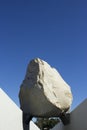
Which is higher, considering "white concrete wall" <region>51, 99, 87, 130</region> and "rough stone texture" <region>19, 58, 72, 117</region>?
"rough stone texture" <region>19, 58, 72, 117</region>

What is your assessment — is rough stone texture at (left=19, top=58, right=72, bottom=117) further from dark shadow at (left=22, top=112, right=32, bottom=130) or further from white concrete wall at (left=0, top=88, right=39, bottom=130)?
white concrete wall at (left=0, top=88, right=39, bottom=130)

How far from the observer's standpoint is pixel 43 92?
16375mm

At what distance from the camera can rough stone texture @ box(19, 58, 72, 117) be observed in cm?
1634

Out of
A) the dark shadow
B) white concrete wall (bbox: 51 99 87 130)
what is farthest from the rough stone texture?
white concrete wall (bbox: 51 99 87 130)

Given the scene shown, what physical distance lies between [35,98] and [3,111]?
14.4ft

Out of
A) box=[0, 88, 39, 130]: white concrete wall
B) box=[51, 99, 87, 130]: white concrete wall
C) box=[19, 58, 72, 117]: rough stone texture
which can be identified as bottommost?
box=[51, 99, 87, 130]: white concrete wall

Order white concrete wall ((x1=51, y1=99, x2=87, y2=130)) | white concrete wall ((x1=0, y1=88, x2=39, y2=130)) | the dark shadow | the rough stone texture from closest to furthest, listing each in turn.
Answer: white concrete wall ((x1=0, y1=88, x2=39, y2=130)) → the dark shadow → white concrete wall ((x1=51, y1=99, x2=87, y2=130)) → the rough stone texture

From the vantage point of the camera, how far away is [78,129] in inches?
633

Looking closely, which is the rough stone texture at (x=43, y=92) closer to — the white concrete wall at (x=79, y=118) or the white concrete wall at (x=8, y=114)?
the white concrete wall at (x=79, y=118)

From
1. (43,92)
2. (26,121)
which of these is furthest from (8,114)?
(43,92)

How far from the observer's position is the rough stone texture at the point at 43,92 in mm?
16344

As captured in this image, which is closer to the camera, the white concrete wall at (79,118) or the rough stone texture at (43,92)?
the white concrete wall at (79,118)

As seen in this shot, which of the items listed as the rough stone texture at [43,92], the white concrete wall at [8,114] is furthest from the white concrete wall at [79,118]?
the white concrete wall at [8,114]

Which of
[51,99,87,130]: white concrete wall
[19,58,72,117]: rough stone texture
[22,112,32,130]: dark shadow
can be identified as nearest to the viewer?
[22,112,32,130]: dark shadow
